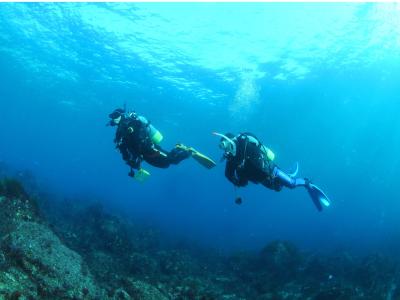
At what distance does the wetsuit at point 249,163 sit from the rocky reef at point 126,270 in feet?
11.6

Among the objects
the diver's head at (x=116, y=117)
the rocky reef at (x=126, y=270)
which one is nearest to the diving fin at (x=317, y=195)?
the rocky reef at (x=126, y=270)

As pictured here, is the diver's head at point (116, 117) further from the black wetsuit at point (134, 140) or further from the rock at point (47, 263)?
the rock at point (47, 263)

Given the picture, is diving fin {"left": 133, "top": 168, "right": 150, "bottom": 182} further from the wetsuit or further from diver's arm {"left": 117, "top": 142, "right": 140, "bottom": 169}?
the wetsuit

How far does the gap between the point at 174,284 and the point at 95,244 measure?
476 cm

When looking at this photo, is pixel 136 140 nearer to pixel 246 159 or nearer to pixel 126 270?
pixel 246 159

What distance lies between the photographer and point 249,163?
8320 mm

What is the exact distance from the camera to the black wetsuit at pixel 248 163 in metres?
8.27

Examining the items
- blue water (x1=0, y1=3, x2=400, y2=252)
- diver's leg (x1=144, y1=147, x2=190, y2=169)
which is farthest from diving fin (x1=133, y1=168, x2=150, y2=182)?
blue water (x1=0, y1=3, x2=400, y2=252)

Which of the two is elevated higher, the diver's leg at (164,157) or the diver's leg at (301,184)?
the diver's leg at (301,184)

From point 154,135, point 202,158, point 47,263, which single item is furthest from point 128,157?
point 47,263

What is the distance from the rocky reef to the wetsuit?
11.6 feet

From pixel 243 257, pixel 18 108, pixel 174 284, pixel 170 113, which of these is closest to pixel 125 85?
pixel 170 113

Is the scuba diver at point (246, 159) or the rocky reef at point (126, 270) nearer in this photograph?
the rocky reef at point (126, 270)

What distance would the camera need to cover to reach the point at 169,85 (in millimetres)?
32188
